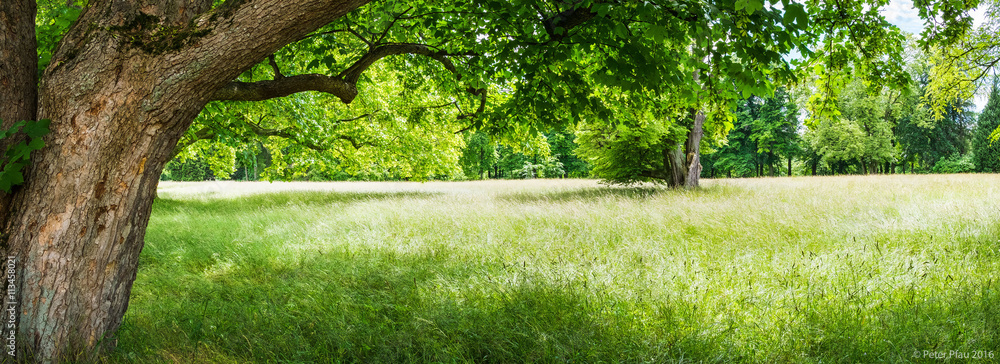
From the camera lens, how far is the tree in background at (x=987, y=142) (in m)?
35.8

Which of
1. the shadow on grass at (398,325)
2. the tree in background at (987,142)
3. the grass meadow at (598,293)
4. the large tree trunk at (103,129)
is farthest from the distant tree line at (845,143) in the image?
the large tree trunk at (103,129)

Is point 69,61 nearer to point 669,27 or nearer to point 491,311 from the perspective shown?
point 491,311

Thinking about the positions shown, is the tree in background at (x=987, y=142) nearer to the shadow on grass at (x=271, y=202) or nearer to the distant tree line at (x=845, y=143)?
the distant tree line at (x=845, y=143)

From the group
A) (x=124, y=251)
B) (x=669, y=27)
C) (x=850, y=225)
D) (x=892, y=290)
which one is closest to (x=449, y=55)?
(x=669, y=27)

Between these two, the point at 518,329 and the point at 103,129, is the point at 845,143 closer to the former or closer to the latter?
the point at 518,329

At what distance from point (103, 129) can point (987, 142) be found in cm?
5606

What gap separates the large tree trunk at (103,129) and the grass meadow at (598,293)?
573 millimetres

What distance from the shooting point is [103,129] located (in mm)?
2260

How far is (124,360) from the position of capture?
2.67 metres

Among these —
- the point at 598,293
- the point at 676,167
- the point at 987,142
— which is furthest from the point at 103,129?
the point at 987,142

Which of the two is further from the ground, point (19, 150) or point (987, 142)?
point (987, 142)

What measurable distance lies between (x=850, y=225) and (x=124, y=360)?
309 inches

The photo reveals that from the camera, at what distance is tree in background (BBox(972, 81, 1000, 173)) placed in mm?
35844

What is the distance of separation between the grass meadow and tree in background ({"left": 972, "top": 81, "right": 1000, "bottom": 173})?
44.2 meters
